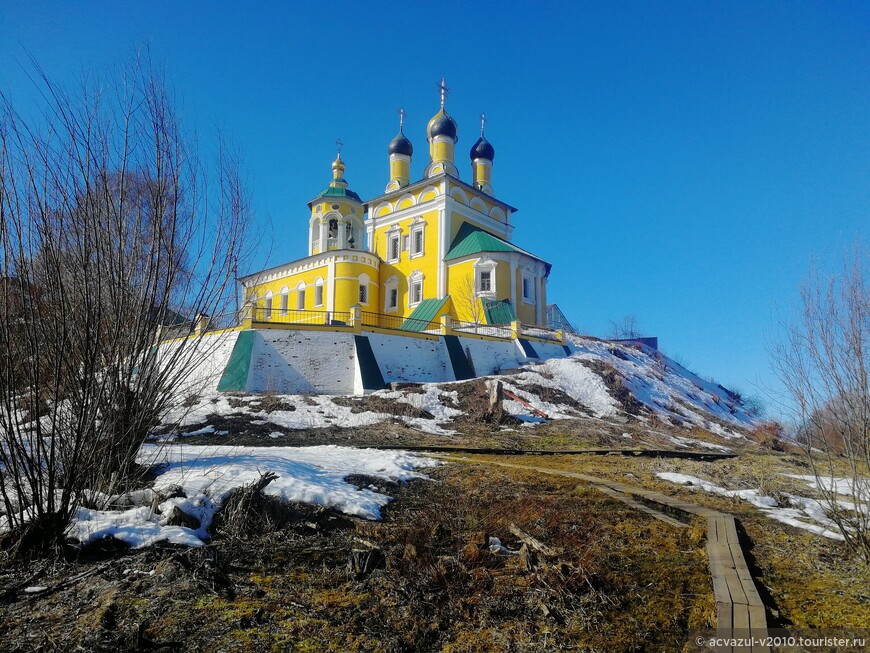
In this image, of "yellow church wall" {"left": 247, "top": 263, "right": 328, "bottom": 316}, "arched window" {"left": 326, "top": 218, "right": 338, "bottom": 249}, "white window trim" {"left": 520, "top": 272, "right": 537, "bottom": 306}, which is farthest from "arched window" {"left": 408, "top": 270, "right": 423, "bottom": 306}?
"arched window" {"left": 326, "top": 218, "right": 338, "bottom": 249}

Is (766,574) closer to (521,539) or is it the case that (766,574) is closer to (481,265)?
(521,539)

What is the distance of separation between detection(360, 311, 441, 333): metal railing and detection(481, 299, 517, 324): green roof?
126 inches

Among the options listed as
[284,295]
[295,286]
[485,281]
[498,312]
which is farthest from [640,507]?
[284,295]

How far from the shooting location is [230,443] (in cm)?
1076

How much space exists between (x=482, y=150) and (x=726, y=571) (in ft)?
108

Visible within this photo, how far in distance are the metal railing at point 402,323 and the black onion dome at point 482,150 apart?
12.8m

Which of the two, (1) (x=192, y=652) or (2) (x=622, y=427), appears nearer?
(1) (x=192, y=652)

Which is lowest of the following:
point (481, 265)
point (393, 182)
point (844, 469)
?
point (844, 469)

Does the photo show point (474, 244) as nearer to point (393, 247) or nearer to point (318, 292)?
point (393, 247)

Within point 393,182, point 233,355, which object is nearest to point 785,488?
point 233,355

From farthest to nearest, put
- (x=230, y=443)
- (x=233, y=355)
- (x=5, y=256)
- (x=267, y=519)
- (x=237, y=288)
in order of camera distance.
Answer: (x=233, y=355)
(x=230, y=443)
(x=237, y=288)
(x=267, y=519)
(x=5, y=256)

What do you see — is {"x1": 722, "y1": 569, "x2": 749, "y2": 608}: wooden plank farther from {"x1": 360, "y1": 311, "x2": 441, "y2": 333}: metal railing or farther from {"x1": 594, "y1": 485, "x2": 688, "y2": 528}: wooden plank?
{"x1": 360, "y1": 311, "x2": 441, "y2": 333}: metal railing

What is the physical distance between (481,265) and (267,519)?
2301 cm

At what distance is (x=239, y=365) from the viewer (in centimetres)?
1781
